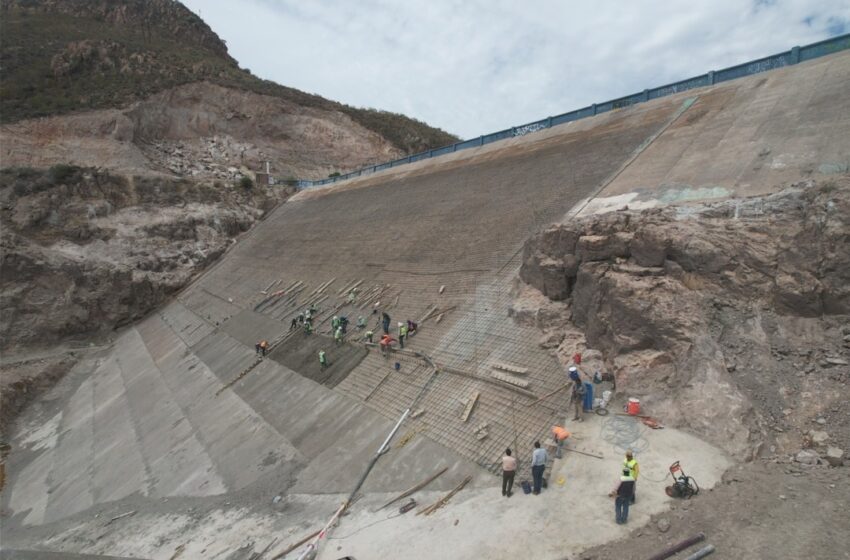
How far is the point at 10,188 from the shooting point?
2873 centimetres

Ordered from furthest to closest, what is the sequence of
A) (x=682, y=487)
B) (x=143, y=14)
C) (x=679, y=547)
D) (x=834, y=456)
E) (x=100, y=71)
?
(x=143, y=14) → (x=100, y=71) → (x=834, y=456) → (x=682, y=487) → (x=679, y=547)

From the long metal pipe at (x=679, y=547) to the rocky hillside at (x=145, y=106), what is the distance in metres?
40.5

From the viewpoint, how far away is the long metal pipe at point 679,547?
17.1ft

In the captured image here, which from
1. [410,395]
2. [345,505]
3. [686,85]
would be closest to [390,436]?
[410,395]

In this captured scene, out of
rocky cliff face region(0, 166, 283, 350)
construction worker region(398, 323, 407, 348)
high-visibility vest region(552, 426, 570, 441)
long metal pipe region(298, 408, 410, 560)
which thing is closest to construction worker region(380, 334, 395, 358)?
construction worker region(398, 323, 407, 348)

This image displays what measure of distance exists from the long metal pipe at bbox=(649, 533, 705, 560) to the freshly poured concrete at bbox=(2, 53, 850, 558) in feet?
2.70

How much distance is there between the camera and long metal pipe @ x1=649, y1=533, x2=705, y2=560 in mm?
5215

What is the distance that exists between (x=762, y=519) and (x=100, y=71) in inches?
2261

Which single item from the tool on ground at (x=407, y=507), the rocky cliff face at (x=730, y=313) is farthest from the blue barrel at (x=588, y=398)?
the tool on ground at (x=407, y=507)

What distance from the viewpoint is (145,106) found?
41812 millimetres

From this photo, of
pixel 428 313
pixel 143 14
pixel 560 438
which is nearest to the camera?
pixel 560 438

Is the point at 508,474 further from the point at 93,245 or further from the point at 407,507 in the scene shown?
the point at 93,245

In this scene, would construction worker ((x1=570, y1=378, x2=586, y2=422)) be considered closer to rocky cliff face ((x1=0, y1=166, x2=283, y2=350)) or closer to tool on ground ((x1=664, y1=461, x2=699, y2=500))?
tool on ground ((x1=664, y1=461, x2=699, y2=500))

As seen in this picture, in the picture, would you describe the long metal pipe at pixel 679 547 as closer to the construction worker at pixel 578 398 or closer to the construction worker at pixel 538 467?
the construction worker at pixel 538 467
